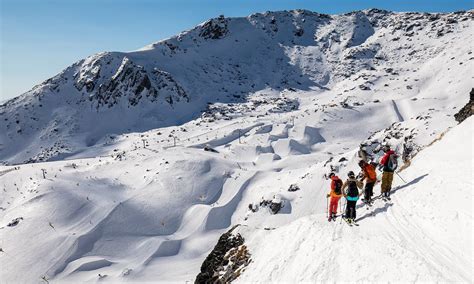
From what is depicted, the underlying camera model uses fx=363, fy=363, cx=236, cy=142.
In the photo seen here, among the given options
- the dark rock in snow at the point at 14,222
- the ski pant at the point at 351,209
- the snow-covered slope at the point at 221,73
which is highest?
the snow-covered slope at the point at 221,73

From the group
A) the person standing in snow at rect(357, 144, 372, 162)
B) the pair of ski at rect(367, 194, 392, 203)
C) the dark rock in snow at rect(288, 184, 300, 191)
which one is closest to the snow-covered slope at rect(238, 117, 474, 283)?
the pair of ski at rect(367, 194, 392, 203)


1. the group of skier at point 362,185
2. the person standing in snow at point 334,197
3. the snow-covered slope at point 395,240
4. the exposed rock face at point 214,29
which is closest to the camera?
the snow-covered slope at point 395,240

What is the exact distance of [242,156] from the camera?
36031 mm

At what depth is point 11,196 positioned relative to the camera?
85.8 feet

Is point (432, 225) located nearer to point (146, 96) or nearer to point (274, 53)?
point (146, 96)

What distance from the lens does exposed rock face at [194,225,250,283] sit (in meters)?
11.5

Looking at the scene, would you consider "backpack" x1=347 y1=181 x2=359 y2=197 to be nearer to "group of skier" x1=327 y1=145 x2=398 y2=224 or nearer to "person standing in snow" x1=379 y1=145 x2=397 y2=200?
"group of skier" x1=327 y1=145 x2=398 y2=224

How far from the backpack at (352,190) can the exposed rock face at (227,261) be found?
3815 mm

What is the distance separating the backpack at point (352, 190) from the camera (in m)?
11.3

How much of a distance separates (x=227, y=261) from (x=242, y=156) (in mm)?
23878

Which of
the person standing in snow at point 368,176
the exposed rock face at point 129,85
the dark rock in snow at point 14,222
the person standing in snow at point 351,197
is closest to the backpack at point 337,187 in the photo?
the person standing in snow at point 351,197

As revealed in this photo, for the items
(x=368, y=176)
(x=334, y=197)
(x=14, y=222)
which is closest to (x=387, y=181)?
(x=368, y=176)

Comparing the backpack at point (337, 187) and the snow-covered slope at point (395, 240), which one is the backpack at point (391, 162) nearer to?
the snow-covered slope at point (395, 240)

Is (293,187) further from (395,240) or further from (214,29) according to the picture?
(214,29)
